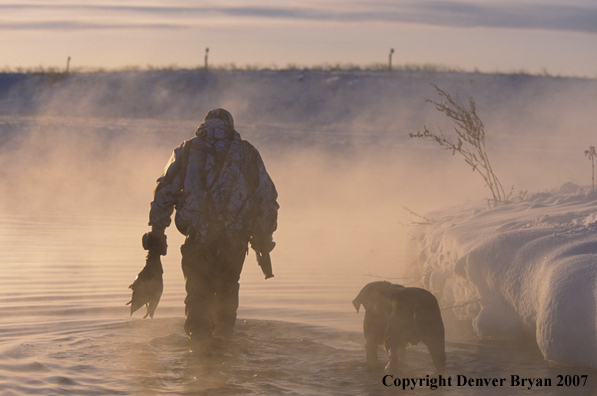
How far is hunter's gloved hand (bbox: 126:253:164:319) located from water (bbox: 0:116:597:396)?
319 mm

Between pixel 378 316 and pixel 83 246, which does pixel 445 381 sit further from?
pixel 83 246

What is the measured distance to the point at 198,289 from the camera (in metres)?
5.20

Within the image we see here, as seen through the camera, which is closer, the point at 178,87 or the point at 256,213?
the point at 256,213

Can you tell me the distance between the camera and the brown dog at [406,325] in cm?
459

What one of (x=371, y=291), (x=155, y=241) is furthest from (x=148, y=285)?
(x=371, y=291)

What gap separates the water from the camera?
438 cm

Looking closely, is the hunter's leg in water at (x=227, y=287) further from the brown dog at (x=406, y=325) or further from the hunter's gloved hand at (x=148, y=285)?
the brown dog at (x=406, y=325)

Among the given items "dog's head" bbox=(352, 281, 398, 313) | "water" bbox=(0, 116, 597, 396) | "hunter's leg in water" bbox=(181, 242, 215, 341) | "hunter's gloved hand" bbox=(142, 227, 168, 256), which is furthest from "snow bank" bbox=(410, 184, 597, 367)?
"hunter's gloved hand" bbox=(142, 227, 168, 256)

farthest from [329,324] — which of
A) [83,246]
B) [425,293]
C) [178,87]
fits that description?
[178,87]

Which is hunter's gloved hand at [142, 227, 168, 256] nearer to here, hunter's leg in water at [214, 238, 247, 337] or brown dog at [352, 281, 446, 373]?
hunter's leg in water at [214, 238, 247, 337]

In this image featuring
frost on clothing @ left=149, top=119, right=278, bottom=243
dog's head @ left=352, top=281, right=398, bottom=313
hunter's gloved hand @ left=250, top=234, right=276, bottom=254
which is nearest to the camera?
dog's head @ left=352, top=281, right=398, bottom=313

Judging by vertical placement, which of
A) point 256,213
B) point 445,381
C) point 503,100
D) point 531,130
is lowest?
point 445,381

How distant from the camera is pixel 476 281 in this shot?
567 centimetres

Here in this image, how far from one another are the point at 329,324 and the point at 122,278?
2.92 m
